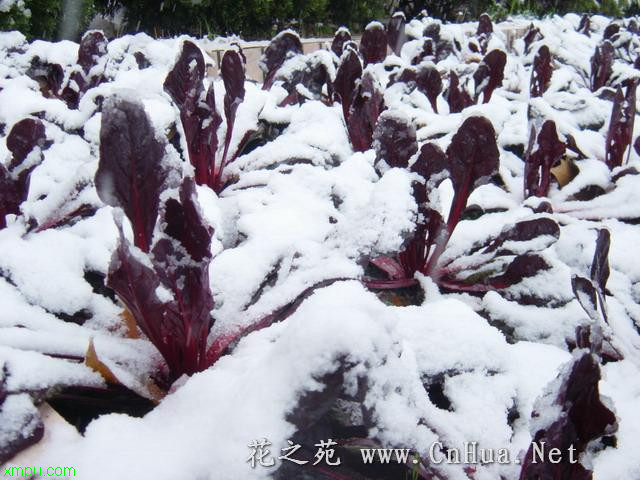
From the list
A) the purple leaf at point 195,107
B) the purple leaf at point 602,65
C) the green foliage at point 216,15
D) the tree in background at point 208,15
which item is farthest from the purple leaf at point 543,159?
the green foliage at point 216,15

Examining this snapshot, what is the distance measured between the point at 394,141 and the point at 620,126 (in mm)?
860

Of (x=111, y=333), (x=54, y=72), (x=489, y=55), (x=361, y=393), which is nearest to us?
(x=361, y=393)

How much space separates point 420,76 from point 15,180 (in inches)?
55.9

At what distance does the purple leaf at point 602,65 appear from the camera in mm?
2758

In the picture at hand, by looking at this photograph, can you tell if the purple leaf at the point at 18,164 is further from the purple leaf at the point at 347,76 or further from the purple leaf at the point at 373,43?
the purple leaf at the point at 373,43

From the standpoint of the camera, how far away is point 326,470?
0.64 meters

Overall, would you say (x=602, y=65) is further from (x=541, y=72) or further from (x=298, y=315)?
(x=298, y=315)

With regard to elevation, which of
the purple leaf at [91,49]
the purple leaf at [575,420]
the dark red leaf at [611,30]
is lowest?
the purple leaf at [575,420]

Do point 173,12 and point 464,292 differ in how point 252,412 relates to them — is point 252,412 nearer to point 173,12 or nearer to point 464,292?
point 464,292

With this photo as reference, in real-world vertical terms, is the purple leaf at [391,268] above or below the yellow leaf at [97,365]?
below

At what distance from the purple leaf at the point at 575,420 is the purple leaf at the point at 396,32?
2.75 m

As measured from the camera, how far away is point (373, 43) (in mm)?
2541

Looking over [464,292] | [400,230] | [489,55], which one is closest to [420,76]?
[489,55]

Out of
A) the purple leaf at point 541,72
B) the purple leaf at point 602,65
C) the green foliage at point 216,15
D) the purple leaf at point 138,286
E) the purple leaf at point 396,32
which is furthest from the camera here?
the green foliage at point 216,15
